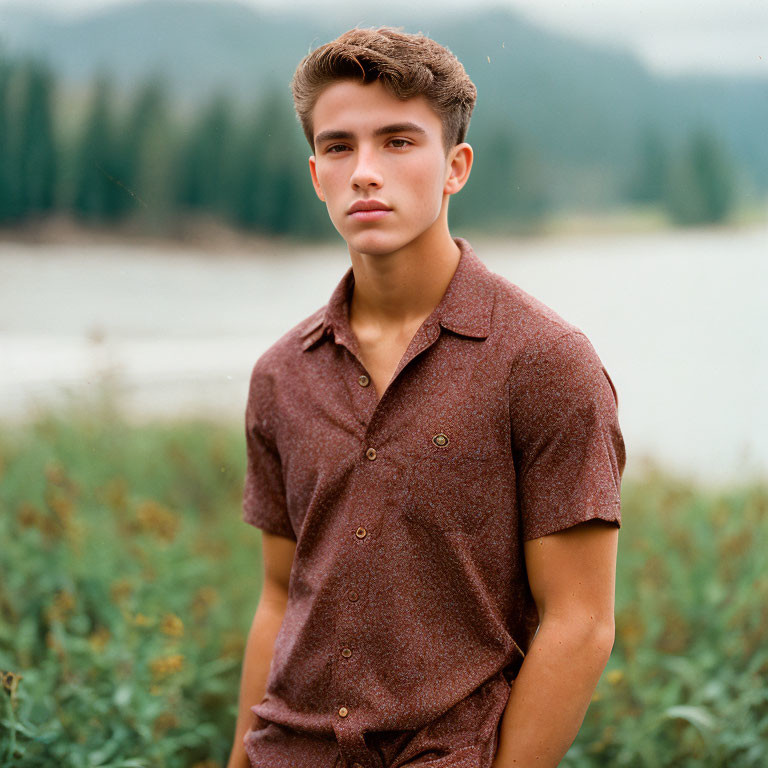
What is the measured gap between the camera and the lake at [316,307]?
375 cm

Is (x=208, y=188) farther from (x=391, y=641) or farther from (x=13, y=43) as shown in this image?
(x=391, y=641)

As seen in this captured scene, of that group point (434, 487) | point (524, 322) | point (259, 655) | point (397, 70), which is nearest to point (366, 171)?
point (397, 70)

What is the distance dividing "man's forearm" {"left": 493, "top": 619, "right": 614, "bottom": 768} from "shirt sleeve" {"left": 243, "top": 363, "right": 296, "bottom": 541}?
513 millimetres

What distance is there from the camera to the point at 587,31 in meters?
3.72

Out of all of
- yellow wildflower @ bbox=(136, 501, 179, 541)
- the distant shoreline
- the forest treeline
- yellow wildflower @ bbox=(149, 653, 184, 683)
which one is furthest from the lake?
yellow wildflower @ bbox=(149, 653, 184, 683)

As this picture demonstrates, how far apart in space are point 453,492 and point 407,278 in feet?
1.15

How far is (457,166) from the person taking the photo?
1.64 m

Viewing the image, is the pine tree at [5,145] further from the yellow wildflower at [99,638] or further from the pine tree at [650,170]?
the pine tree at [650,170]

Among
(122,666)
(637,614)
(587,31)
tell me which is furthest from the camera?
(587,31)

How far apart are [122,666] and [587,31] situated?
271 centimetres

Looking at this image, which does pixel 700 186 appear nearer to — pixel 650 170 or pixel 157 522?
pixel 650 170

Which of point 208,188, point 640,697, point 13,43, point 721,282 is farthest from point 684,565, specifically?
point 13,43

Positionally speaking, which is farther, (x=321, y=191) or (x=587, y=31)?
(x=587, y=31)

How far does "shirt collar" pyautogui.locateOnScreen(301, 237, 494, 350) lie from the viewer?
1.57 meters
